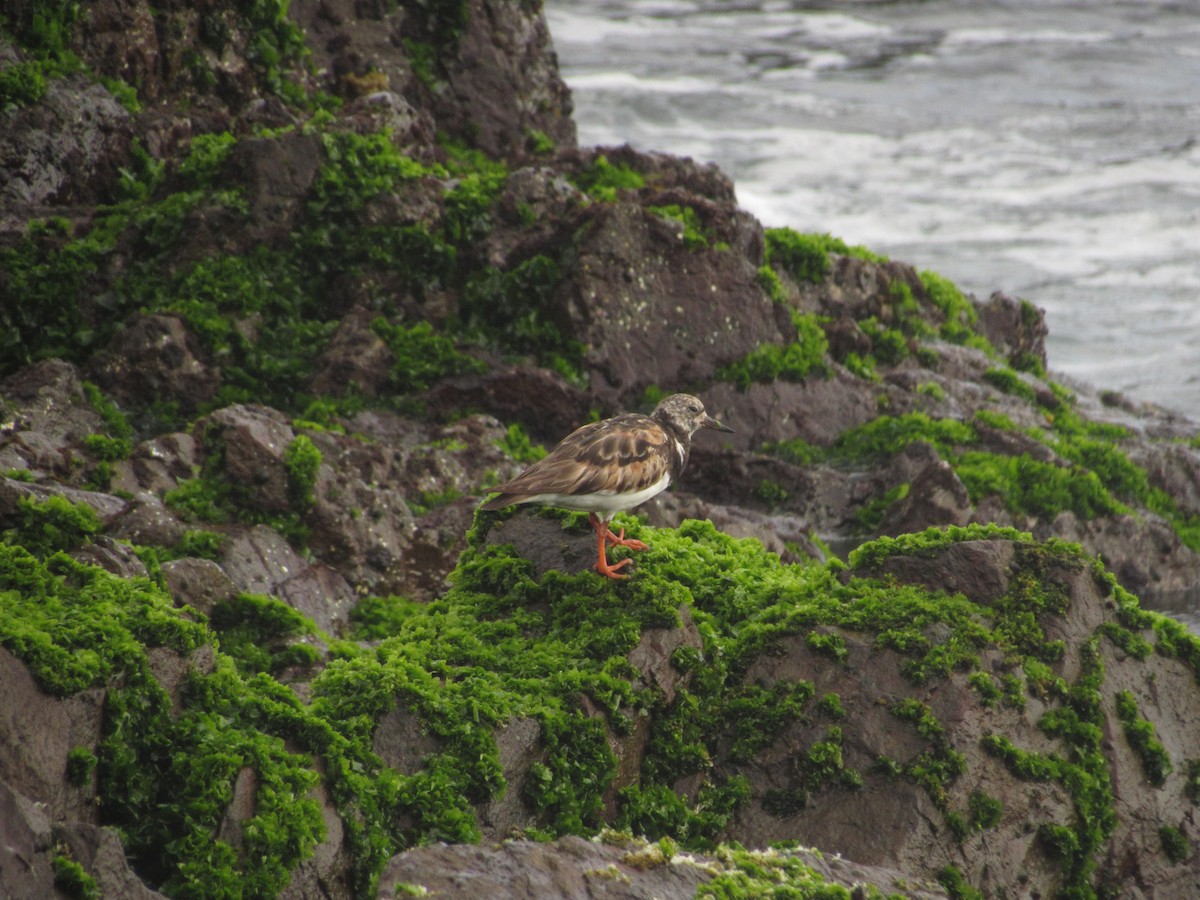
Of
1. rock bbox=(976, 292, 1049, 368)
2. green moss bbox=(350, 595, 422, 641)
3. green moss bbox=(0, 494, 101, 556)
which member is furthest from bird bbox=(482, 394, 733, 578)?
rock bbox=(976, 292, 1049, 368)

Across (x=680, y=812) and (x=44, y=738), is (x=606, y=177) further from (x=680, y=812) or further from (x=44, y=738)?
(x=44, y=738)

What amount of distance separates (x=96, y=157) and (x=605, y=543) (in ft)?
21.9

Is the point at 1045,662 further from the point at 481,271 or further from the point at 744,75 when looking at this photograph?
the point at 744,75

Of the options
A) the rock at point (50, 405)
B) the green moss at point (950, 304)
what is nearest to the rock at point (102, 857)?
the rock at point (50, 405)

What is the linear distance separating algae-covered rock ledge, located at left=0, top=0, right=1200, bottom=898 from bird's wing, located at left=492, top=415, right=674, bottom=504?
1.52 feet

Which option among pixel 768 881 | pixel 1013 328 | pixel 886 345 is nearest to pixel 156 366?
pixel 768 881

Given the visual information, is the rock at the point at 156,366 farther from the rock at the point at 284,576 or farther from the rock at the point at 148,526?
the rock at the point at 284,576

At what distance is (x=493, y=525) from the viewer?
7.18 m

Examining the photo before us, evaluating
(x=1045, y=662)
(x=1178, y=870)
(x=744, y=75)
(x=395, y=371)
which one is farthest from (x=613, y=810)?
(x=744, y=75)

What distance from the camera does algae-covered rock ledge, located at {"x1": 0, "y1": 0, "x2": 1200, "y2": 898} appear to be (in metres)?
5.02

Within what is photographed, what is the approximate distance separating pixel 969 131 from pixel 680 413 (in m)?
21.5

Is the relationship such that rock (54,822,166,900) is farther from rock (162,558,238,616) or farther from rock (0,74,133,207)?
Result: rock (0,74,133,207)

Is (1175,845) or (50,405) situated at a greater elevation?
(50,405)

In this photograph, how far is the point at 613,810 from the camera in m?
5.69
